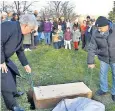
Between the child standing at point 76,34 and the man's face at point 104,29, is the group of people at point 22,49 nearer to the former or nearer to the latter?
the man's face at point 104,29

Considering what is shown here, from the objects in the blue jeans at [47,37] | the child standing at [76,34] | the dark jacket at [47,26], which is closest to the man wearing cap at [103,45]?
the child standing at [76,34]

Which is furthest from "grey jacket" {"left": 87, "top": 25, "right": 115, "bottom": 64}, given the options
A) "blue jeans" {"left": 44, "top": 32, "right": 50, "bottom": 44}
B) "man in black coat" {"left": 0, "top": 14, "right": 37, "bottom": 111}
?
"blue jeans" {"left": 44, "top": 32, "right": 50, "bottom": 44}

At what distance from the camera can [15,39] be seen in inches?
154

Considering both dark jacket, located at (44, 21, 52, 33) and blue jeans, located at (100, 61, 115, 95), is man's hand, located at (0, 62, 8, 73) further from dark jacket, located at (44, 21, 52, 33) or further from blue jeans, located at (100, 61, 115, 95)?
dark jacket, located at (44, 21, 52, 33)

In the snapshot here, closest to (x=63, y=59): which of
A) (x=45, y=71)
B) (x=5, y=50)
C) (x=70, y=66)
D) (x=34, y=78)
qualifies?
(x=70, y=66)

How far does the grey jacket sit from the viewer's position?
16.1 feet

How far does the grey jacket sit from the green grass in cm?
88

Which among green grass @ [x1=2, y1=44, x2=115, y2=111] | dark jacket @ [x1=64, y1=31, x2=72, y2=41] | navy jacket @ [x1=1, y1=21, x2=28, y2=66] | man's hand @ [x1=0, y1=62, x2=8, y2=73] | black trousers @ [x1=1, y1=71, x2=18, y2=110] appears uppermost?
navy jacket @ [x1=1, y1=21, x2=28, y2=66]

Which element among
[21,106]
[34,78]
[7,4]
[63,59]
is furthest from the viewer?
[7,4]

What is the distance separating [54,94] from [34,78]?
1587 mm

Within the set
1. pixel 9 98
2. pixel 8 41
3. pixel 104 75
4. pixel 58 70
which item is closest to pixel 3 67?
pixel 8 41

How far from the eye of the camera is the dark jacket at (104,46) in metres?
4.91

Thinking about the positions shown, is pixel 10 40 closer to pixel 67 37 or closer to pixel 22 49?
pixel 22 49

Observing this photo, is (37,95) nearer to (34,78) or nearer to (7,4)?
(34,78)
